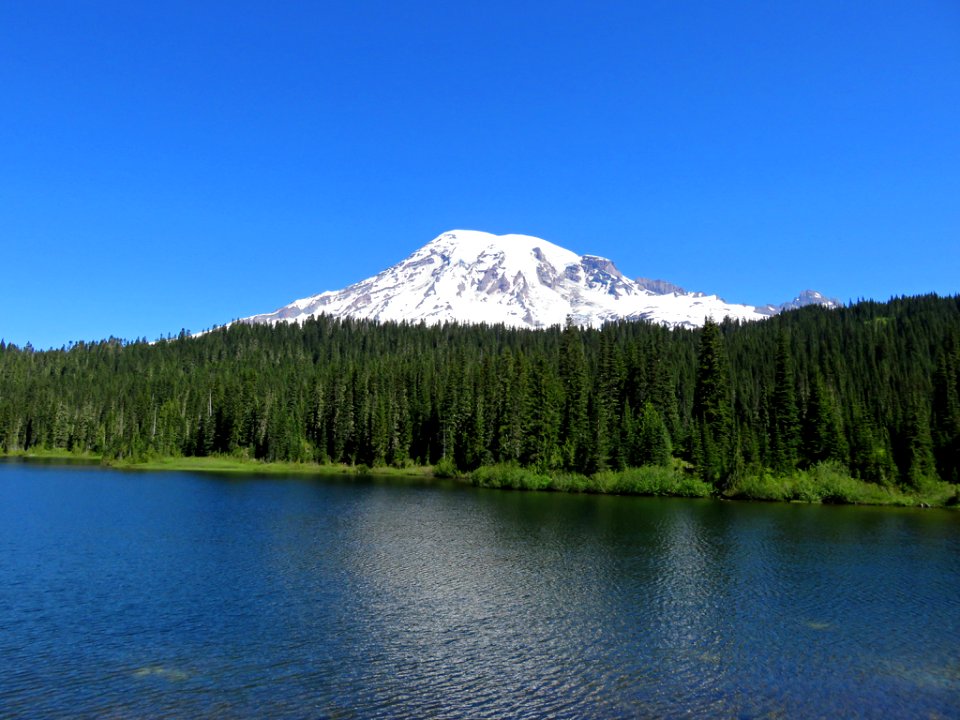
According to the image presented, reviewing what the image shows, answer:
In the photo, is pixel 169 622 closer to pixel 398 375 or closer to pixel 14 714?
pixel 14 714

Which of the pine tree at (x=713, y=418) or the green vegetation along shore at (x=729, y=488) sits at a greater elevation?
the pine tree at (x=713, y=418)

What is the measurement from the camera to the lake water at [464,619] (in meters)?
26.6

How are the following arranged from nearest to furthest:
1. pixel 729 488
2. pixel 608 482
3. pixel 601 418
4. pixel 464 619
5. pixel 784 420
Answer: pixel 464 619
pixel 729 488
pixel 608 482
pixel 784 420
pixel 601 418

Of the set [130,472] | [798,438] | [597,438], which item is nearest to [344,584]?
[597,438]

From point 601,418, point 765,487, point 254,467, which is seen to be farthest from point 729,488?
point 254,467

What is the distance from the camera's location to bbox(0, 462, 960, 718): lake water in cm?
2661

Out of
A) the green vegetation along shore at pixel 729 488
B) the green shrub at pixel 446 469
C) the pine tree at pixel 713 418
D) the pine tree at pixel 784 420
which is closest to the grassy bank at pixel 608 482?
the green vegetation along shore at pixel 729 488

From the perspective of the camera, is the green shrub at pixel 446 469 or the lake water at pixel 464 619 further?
the green shrub at pixel 446 469

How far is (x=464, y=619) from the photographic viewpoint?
37.3 metres

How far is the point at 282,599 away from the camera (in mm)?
39719

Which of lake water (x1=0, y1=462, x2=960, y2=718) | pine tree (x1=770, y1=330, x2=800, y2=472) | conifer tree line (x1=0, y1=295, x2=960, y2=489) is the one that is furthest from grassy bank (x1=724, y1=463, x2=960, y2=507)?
lake water (x1=0, y1=462, x2=960, y2=718)

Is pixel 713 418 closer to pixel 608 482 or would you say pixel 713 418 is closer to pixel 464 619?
pixel 608 482

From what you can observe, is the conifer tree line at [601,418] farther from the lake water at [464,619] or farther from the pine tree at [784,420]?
the lake water at [464,619]

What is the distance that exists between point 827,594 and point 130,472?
140m
